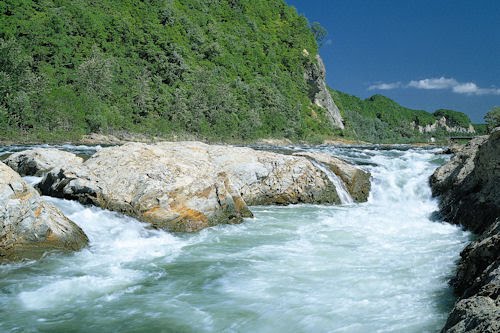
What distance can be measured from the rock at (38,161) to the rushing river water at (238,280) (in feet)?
11.8

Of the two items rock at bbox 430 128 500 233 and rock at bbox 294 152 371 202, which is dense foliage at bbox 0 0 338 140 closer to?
rock at bbox 294 152 371 202

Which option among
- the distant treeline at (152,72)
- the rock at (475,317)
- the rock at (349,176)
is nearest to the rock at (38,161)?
the rock at (349,176)

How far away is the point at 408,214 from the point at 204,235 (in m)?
7.06

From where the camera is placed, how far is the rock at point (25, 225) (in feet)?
24.0

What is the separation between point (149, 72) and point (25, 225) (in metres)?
60.6

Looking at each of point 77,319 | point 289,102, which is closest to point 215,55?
point 289,102

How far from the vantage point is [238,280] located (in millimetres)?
7137

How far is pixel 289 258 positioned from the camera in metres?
8.30

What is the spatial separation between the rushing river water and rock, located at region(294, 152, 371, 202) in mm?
4399

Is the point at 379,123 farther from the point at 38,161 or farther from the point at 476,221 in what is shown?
the point at 38,161

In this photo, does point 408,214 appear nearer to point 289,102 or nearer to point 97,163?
point 97,163

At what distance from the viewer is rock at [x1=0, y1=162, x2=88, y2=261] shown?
7.32 m

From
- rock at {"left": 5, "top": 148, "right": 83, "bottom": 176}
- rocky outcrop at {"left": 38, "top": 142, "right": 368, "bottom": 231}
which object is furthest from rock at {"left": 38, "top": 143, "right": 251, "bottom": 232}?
rock at {"left": 5, "top": 148, "right": 83, "bottom": 176}

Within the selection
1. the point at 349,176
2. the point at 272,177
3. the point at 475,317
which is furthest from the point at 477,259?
the point at 349,176
